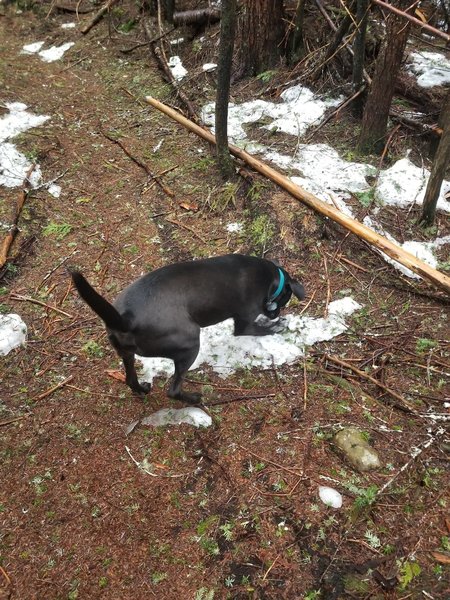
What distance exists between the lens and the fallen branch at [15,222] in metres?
4.75

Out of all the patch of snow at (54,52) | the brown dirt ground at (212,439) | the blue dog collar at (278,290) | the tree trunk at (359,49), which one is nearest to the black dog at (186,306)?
the blue dog collar at (278,290)

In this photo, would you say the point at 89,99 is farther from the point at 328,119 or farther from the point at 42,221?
the point at 328,119

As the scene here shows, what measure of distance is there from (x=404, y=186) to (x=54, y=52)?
7150 mm

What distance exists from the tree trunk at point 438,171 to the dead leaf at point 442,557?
10.7 feet

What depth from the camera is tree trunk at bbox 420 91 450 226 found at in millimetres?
4274

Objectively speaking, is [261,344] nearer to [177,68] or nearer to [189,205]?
[189,205]

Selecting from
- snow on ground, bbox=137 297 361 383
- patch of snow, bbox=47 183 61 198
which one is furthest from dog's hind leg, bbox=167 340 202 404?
patch of snow, bbox=47 183 61 198

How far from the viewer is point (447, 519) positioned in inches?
111

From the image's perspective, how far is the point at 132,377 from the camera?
3.53 metres

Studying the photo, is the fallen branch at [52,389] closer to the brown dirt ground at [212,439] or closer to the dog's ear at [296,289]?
the brown dirt ground at [212,439]

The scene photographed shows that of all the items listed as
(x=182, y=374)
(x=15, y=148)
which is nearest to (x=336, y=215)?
(x=182, y=374)

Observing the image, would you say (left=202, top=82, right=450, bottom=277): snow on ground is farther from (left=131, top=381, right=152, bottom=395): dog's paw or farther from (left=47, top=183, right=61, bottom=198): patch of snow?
(left=131, top=381, right=152, bottom=395): dog's paw

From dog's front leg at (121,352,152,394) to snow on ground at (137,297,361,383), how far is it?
0.50 feet

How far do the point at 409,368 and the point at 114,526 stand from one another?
8.48 feet
